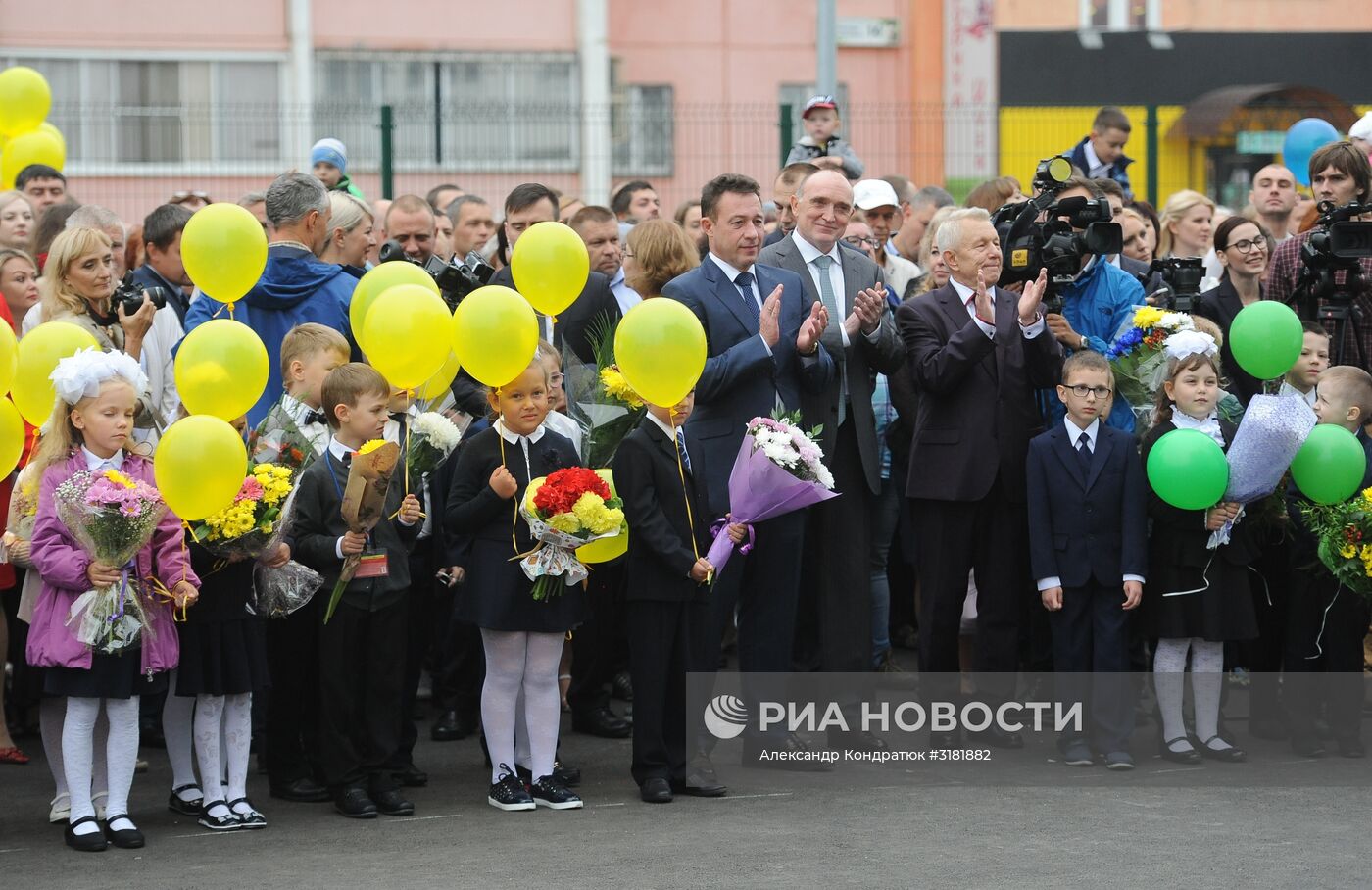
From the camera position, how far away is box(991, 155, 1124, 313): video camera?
313 inches

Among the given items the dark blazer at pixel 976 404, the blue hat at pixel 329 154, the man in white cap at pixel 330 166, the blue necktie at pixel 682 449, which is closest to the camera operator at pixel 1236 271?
the dark blazer at pixel 976 404

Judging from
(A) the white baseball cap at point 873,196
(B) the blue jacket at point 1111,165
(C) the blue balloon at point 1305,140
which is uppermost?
(C) the blue balloon at point 1305,140

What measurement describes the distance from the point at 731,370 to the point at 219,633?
7.36 ft

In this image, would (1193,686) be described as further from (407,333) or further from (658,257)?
(407,333)

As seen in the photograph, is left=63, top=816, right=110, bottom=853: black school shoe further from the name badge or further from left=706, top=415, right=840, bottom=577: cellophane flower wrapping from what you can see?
left=706, top=415, right=840, bottom=577: cellophane flower wrapping

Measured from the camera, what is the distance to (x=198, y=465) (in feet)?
20.1

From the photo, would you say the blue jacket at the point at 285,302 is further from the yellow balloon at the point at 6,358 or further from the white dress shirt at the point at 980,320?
the white dress shirt at the point at 980,320

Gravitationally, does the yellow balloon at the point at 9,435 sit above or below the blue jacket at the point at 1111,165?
below

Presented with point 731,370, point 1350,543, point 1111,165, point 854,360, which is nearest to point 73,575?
point 731,370

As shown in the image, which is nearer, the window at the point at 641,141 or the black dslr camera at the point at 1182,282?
the black dslr camera at the point at 1182,282

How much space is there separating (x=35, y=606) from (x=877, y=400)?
4.35 meters

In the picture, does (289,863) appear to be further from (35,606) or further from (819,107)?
(819,107)

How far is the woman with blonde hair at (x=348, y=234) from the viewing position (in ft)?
27.2

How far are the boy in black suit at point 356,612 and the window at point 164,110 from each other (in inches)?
581
